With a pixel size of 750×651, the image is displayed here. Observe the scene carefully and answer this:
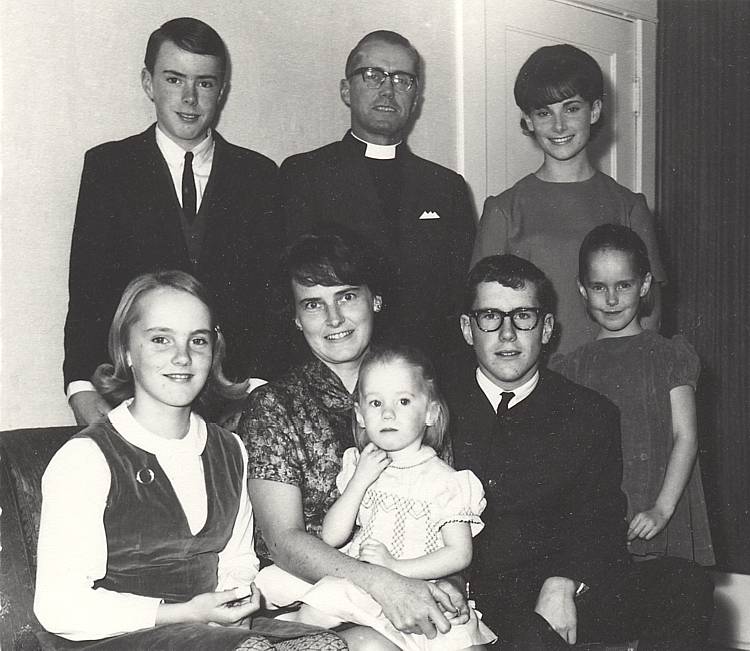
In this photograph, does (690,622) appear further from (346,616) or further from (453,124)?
(453,124)

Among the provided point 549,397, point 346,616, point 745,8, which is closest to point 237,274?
point 549,397

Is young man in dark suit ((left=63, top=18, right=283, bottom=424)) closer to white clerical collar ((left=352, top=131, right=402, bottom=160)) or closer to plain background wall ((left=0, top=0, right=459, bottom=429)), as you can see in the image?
plain background wall ((left=0, top=0, right=459, bottom=429))

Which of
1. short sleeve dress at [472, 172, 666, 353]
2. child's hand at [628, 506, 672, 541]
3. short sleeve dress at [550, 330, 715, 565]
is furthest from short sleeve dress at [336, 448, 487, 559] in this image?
short sleeve dress at [472, 172, 666, 353]

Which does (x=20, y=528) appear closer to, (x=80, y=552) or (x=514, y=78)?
(x=80, y=552)

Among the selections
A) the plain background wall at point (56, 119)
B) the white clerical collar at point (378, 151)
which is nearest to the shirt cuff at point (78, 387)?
the plain background wall at point (56, 119)

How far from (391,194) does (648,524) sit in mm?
1380

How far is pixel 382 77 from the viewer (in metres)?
3.41

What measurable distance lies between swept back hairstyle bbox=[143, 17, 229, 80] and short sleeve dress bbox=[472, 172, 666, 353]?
3.51ft

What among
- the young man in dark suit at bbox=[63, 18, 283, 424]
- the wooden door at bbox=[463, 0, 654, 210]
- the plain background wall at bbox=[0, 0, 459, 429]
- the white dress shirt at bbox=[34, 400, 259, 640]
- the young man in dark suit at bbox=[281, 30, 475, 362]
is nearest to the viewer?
the white dress shirt at bbox=[34, 400, 259, 640]

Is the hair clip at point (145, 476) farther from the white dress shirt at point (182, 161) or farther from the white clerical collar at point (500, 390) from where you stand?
the white dress shirt at point (182, 161)

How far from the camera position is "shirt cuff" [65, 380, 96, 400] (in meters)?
2.81

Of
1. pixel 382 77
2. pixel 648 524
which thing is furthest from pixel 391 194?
pixel 648 524

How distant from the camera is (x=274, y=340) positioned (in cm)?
309

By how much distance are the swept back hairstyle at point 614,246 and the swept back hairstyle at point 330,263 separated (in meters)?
0.90
